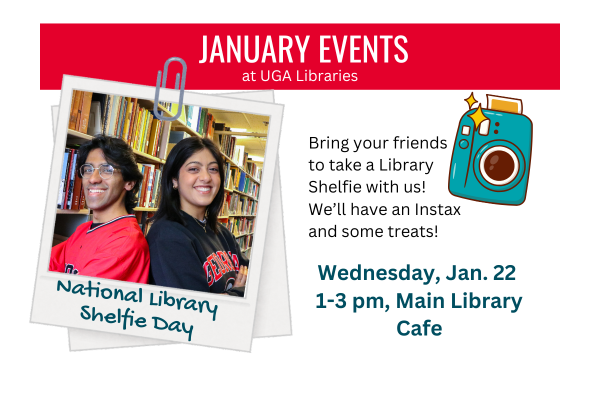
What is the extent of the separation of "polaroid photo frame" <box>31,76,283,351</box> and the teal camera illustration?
2.16 feet

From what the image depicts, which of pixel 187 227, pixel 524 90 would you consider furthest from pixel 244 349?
pixel 524 90

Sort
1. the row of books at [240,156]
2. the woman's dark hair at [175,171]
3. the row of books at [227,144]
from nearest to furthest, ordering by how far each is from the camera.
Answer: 1. the woman's dark hair at [175,171]
2. the row of books at [227,144]
3. the row of books at [240,156]

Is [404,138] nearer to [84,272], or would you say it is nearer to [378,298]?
[378,298]

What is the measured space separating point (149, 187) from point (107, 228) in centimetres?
48

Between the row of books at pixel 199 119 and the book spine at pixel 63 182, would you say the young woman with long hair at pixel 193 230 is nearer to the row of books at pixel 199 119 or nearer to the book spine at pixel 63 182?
the book spine at pixel 63 182

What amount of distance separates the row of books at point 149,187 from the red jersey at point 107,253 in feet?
1.26

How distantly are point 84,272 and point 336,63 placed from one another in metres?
1.07

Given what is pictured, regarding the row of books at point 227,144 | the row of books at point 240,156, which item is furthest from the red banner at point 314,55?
the row of books at point 240,156

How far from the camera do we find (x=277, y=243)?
1.28m

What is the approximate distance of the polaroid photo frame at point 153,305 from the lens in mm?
1178

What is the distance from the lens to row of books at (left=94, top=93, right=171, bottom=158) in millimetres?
1444

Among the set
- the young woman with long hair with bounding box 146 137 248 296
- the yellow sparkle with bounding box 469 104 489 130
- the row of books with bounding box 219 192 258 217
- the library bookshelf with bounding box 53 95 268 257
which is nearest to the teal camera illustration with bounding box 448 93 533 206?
the yellow sparkle with bounding box 469 104 489 130

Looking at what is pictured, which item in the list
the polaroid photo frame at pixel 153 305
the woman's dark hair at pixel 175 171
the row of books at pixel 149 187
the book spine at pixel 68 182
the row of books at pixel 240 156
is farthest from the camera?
the row of books at pixel 240 156

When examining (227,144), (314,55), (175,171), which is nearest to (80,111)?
(175,171)
